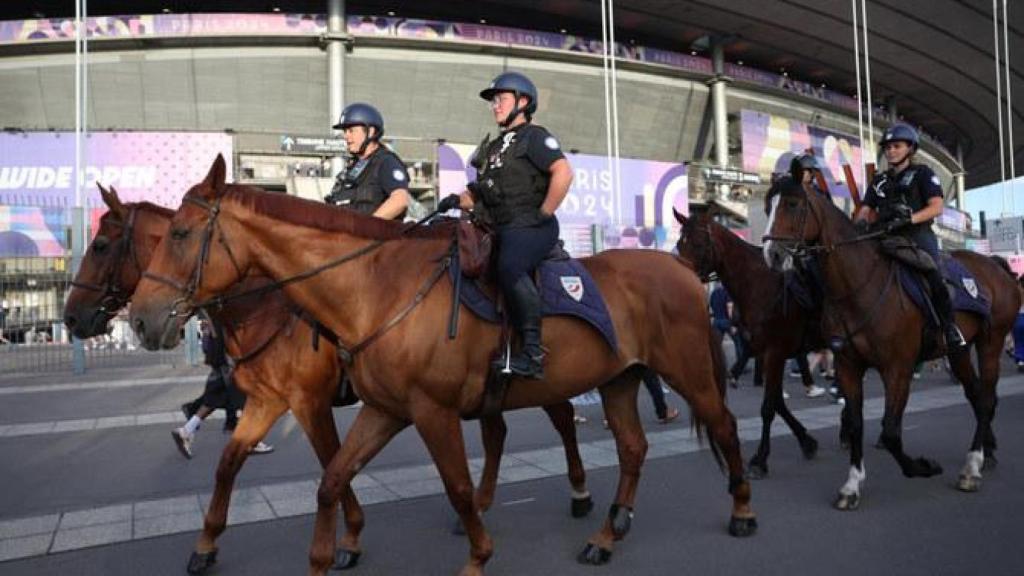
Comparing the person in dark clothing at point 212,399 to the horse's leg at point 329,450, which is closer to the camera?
the horse's leg at point 329,450

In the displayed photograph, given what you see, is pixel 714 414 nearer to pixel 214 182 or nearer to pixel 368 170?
pixel 368 170

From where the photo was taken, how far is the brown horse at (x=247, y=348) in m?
4.16

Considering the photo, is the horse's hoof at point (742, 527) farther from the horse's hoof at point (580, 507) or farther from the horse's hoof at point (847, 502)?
the horse's hoof at point (580, 507)

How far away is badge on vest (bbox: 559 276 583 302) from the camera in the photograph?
3999 millimetres

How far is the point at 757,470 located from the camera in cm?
618

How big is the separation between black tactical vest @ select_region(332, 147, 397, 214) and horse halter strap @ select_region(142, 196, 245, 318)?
1.65 metres

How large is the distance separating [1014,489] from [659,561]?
3.50m

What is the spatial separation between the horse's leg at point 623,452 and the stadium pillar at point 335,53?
29.9m

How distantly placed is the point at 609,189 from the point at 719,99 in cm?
1224

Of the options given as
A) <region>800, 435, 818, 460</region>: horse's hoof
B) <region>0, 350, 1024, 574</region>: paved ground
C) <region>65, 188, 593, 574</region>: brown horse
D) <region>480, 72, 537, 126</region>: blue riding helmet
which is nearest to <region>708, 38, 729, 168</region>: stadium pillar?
<region>0, 350, 1024, 574</region>: paved ground

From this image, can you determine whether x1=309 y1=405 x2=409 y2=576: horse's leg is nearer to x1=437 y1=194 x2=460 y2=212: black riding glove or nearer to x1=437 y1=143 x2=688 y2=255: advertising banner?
x1=437 y1=194 x2=460 y2=212: black riding glove

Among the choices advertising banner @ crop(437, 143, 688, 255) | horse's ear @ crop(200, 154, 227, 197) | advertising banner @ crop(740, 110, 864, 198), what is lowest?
horse's ear @ crop(200, 154, 227, 197)

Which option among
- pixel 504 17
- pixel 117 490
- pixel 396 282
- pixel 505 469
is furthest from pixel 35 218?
pixel 504 17

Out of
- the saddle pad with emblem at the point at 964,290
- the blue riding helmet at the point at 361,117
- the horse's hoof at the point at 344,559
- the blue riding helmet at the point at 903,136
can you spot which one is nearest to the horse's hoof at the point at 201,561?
the horse's hoof at the point at 344,559
